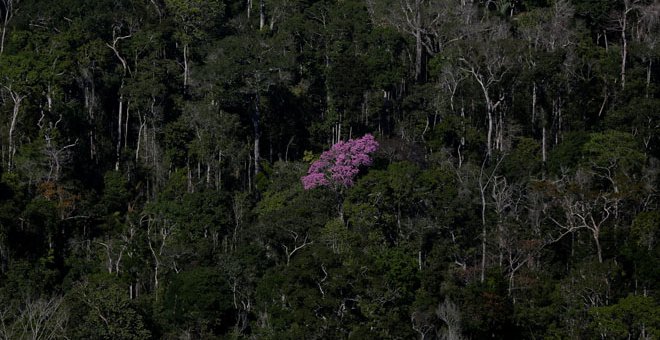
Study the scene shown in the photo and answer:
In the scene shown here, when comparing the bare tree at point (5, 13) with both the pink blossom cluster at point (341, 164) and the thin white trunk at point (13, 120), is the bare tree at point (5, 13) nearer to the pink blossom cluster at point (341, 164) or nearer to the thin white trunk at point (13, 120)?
the thin white trunk at point (13, 120)

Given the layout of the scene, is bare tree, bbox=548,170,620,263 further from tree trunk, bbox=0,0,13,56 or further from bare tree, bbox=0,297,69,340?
tree trunk, bbox=0,0,13,56

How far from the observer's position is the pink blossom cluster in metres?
52.3

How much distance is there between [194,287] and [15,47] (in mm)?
19942

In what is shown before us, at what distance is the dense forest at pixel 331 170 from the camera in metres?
44.5

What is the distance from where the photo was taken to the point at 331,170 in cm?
5253

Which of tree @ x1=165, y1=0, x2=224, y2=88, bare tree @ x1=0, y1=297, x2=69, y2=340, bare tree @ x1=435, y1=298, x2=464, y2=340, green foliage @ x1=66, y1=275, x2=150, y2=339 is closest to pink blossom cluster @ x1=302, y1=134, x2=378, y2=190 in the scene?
bare tree @ x1=435, y1=298, x2=464, y2=340

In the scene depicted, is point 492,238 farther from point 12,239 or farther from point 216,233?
point 12,239

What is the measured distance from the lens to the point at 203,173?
189 ft

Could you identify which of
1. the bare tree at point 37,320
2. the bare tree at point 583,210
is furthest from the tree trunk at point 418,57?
the bare tree at point 37,320

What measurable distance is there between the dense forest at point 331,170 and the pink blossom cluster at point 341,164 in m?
0.11

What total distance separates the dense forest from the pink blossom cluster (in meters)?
0.11

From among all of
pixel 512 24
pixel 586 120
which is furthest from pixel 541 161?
pixel 512 24

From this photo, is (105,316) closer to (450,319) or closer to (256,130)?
(450,319)

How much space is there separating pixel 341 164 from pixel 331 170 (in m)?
0.65
